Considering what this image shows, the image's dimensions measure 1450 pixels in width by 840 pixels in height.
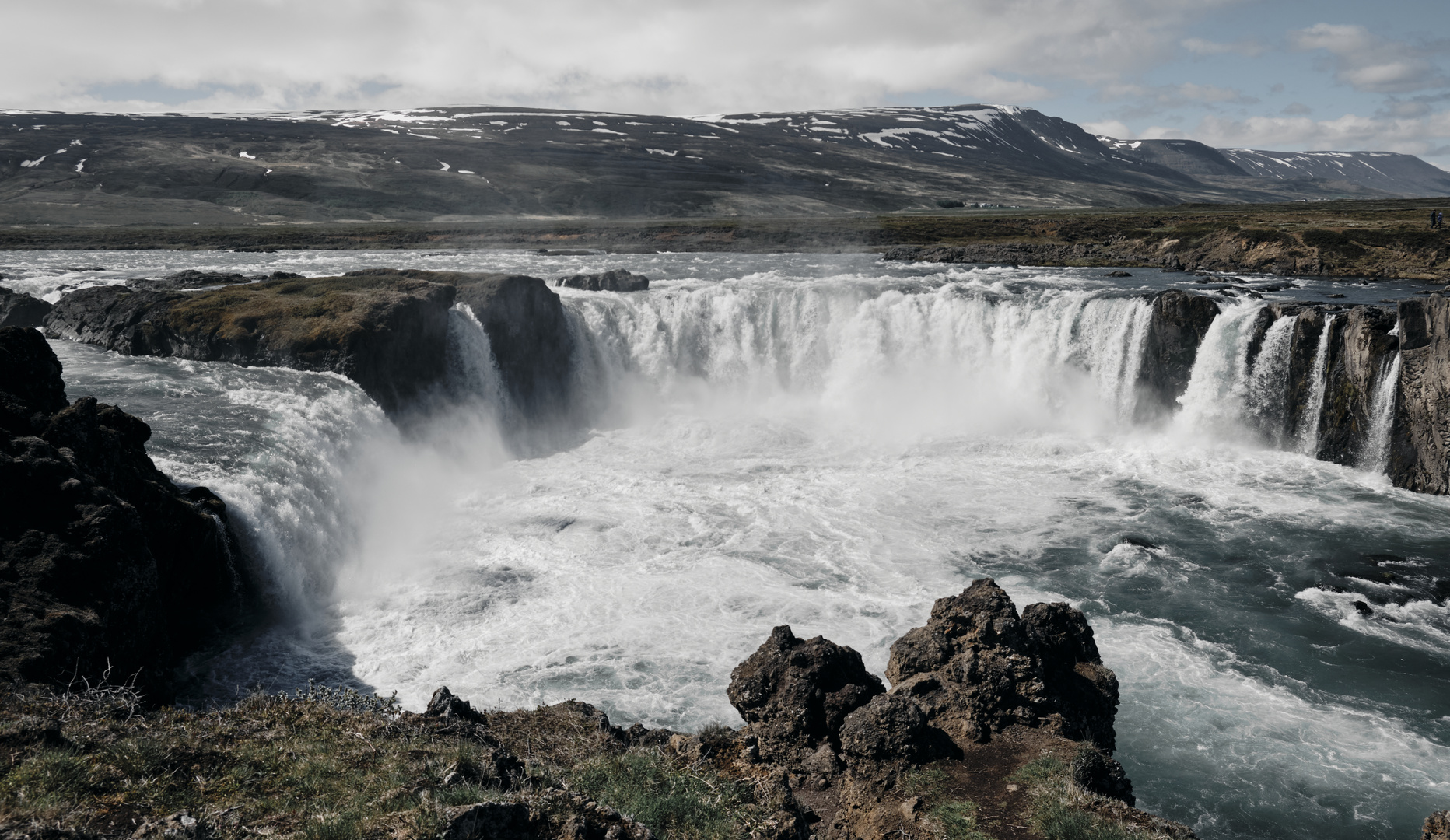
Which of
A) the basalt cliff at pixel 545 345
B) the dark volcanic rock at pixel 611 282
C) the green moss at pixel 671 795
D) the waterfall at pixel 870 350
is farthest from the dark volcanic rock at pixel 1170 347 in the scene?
the green moss at pixel 671 795

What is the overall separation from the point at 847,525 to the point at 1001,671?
45.5 ft

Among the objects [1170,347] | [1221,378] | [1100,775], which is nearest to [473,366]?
[1170,347]

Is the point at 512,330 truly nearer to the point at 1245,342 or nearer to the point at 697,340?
the point at 697,340

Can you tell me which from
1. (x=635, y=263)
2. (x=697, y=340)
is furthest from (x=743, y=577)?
(x=635, y=263)

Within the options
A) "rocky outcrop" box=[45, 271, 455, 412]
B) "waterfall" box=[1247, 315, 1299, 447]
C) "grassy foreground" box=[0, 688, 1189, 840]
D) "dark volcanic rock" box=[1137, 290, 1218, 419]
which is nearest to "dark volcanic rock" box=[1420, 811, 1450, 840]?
"grassy foreground" box=[0, 688, 1189, 840]

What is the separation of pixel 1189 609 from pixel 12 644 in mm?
23001

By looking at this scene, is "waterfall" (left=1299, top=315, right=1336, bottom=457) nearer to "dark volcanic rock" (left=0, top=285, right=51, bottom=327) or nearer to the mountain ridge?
"dark volcanic rock" (left=0, top=285, right=51, bottom=327)

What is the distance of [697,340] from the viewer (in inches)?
1668

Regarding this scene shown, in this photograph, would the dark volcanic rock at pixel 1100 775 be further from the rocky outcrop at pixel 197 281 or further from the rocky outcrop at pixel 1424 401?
the rocky outcrop at pixel 197 281

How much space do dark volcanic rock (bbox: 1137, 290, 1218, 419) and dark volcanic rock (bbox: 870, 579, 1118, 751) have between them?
25044 millimetres

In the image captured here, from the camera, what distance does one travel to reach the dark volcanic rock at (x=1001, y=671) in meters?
11.5

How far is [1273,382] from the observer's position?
31.7m

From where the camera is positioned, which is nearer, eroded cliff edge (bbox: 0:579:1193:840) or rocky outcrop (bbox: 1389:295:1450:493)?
eroded cliff edge (bbox: 0:579:1193:840)

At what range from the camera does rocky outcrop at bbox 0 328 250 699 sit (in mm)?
11742
